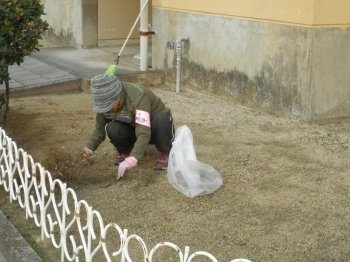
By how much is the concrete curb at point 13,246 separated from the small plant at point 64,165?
65 centimetres

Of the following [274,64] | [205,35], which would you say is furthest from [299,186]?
[205,35]

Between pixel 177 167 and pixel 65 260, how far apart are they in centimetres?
128

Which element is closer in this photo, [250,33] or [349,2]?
[349,2]

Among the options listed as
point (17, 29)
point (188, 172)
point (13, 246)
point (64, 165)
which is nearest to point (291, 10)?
point (188, 172)

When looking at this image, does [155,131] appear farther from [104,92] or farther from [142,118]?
[104,92]

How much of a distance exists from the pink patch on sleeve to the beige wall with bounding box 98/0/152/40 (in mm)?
7266

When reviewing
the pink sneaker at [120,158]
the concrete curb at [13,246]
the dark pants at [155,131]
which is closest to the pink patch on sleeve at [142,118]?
the dark pants at [155,131]

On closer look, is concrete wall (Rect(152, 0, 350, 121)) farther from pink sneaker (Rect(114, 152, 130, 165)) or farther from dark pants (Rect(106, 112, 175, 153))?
pink sneaker (Rect(114, 152, 130, 165))

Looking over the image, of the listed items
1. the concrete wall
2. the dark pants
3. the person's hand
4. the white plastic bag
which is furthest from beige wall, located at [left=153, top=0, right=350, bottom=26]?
the person's hand

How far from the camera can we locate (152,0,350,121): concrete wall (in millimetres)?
6641

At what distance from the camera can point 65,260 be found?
394cm

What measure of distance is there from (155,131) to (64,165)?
0.81 meters

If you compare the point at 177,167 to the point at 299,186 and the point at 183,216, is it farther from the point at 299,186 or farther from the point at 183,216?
the point at 299,186

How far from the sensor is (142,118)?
4922mm
